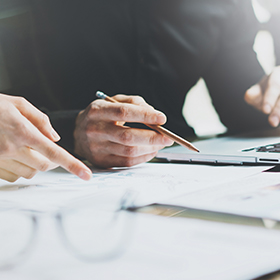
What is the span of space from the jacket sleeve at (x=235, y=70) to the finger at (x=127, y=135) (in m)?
0.72

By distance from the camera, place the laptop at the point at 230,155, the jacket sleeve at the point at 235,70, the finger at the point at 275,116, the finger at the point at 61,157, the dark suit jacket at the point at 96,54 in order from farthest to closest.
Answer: the jacket sleeve at the point at 235,70 < the dark suit jacket at the point at 96,54 < the finger at the point at 275,116 < the laptop at the point at 230,155 < the finger at the point at 61,157

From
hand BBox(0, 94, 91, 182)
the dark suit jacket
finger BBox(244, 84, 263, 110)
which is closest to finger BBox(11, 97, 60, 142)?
hand BBox(0, 94, 91, 182)

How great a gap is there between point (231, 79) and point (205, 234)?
1.07 meters

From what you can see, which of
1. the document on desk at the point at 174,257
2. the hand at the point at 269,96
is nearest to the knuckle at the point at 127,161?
the document on desk at the point at 174,257

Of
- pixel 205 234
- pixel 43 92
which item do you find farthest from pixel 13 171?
pixel 43 92

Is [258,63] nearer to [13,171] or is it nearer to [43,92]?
[43,92]

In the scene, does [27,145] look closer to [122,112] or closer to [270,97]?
[122,112]

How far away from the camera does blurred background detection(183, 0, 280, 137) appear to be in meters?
1.24

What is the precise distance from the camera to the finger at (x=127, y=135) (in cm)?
49

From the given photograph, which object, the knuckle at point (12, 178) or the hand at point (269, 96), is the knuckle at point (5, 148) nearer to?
the knuckle at point (12, 178)

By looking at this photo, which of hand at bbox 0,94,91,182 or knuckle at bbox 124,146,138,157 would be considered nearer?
hand at bbox 0,94,91,182

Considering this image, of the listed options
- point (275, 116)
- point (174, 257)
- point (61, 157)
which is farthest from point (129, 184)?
point (275, 116)

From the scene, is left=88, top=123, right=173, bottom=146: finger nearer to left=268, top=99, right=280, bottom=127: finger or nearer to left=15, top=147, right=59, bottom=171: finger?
left=15, top=147, right=59, bottom=171: finger

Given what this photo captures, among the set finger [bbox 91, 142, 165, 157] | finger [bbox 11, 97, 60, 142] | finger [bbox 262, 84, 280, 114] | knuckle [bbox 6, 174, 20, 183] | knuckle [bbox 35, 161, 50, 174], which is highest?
finger [bbox 11, 97, 60, 142]
